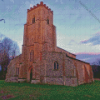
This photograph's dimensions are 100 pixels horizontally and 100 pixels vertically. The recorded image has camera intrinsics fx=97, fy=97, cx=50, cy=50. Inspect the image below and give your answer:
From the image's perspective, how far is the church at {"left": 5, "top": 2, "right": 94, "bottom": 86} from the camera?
1763cm

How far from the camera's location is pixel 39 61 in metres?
19.2

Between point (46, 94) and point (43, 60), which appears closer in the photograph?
point (46, 94)

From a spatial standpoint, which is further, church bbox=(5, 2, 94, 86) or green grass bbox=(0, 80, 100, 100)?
church bbox=(5, 2, 94, 86)

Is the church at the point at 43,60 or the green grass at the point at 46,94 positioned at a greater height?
the church at the point at 43,60

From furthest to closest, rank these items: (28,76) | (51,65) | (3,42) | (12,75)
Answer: (3,42) → (12,75) → (28,76) → (51,65)

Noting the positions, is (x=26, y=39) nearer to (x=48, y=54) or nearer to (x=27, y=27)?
(x=27, y=27)

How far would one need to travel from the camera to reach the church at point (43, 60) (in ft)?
57.9

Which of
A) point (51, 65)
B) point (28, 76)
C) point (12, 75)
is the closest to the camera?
point (51, 65)

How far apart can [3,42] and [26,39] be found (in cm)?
1935

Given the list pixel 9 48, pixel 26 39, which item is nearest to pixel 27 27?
pixel 26 39

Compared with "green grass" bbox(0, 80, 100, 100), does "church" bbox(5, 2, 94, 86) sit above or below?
above

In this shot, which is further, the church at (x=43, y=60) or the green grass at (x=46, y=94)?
the church at (x=43, y=60)

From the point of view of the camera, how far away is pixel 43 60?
747 inches

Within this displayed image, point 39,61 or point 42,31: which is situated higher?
point 42,31
